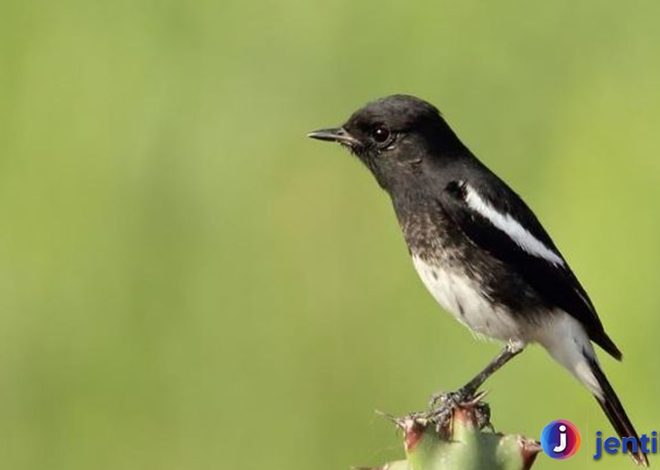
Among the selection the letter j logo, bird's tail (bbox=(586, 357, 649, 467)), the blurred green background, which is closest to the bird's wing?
bird's tail (bbox=(586, 357, 649, 467))

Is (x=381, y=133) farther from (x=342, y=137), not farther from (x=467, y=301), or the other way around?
(x=467, y=301)

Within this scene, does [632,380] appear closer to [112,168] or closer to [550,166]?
[550,166]

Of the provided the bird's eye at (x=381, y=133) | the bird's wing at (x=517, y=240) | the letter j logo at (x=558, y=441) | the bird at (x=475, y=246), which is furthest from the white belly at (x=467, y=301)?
the letter j logo at (x=558, y=441)

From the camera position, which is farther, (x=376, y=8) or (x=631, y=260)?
(x=376, y=8)

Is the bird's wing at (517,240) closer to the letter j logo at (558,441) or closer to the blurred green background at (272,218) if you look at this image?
the letter j logo at (558,441)

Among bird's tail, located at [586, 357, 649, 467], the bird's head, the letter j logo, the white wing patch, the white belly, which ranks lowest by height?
the letter j logo

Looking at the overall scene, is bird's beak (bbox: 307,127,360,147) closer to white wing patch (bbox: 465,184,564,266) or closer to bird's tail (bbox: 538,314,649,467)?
white wing patch (bbox: 465,184,564,266)

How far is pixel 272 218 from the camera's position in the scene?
27.3ft

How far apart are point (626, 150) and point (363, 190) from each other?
100cm

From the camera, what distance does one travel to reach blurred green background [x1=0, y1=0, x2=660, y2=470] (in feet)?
25.1

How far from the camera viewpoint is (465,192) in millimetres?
6188

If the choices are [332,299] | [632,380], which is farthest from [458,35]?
[632,380]

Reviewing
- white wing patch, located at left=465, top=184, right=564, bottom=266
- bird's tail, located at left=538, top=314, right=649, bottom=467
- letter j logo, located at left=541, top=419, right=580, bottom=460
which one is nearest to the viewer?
letter j logo, located at left=541, top=419, right=580, bottom=460

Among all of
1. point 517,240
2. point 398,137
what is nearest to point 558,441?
point 517,240
